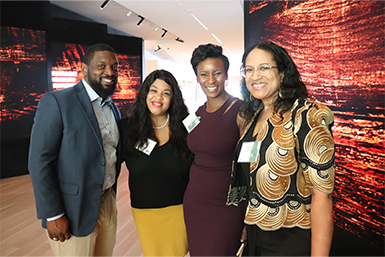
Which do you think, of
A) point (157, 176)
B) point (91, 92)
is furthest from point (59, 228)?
point (91, 92)

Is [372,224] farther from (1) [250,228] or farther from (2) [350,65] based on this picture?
(1) [250,228]

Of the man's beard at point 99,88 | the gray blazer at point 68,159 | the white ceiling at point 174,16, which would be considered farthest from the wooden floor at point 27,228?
the white ceiling at point 174,16

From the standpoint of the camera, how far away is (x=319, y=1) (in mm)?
2785

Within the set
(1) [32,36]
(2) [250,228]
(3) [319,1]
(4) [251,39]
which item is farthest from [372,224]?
(1) [32,36]

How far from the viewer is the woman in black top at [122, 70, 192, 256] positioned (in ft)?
6.81

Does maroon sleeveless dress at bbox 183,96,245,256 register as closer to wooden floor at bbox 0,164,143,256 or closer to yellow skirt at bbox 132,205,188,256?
yellow skirt at bbox 132,205,188,256

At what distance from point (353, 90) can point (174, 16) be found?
572cm

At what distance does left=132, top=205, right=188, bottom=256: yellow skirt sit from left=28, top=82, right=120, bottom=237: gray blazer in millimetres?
403

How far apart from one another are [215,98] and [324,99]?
1304 millimetres

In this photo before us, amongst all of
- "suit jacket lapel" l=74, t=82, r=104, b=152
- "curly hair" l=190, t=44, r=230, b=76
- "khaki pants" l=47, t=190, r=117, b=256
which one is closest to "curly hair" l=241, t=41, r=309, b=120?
"curly hair" l=190, t=44, r=230, b=76

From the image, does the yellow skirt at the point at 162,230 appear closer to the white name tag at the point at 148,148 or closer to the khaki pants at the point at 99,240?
the khaki pants at the point at 99,240

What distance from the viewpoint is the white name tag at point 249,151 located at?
4.38 ft

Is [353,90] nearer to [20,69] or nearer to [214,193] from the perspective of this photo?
[214,193]

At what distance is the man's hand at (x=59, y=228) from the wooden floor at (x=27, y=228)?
139 cm
